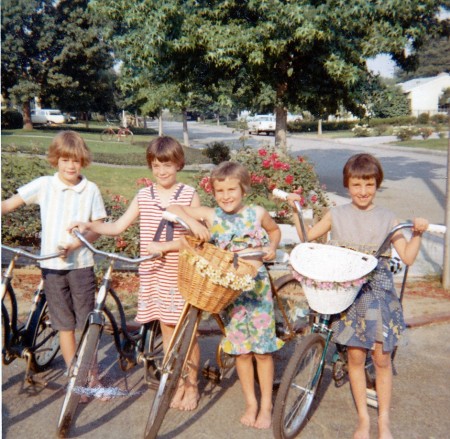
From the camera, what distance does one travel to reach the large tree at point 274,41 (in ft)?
36.5

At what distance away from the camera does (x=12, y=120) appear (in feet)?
141

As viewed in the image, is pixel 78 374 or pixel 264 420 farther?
pixel 264 420

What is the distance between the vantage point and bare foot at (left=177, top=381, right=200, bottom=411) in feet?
12.0

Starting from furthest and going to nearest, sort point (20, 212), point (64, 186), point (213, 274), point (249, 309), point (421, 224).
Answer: point (20, 212), point (64, 186), point (249, 309), point (421, 224), point (213, 274)

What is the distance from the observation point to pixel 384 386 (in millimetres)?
3312

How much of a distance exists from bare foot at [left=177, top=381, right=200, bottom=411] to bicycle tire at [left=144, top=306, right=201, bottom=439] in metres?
0.53

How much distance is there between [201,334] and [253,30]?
7.95 metres

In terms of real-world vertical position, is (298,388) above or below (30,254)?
below

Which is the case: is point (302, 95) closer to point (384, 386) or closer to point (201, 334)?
point (201, 334)

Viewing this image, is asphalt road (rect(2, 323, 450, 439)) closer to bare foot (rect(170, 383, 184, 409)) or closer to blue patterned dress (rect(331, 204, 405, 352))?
bare foot (rect(170, 383, 184, 409))

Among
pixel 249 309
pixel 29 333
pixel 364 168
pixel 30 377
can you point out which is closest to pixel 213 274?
pixel 249 309

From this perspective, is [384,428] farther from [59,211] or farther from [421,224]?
[59,211]

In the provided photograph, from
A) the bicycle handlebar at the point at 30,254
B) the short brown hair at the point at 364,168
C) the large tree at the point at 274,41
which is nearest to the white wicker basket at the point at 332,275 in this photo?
the short brown hair at the point at 364,168

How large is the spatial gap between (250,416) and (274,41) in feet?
29.6
